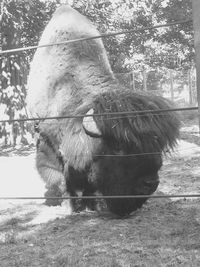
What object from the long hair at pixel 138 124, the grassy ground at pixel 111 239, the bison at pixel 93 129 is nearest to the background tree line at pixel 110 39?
the bison at pixel 93 129

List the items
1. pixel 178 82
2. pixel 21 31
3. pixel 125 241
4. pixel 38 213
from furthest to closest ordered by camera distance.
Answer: pixel 21 31
pixel 178 82
pixel 38 213
pixel 125 241

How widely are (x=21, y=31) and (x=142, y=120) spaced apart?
7712 millimetres

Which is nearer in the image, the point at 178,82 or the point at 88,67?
the point at 88,67

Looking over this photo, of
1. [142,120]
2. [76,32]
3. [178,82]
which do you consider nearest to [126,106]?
[142,120]

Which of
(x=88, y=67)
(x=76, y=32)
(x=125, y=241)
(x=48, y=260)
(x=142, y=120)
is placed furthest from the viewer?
(x=76, y=32)

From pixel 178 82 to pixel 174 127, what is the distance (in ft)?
8.58

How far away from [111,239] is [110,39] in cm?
619

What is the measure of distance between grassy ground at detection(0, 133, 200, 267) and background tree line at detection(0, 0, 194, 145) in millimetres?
3136

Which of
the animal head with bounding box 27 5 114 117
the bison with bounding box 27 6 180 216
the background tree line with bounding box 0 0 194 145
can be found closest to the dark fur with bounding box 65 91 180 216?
the bison with bounding box 27 6 180 216

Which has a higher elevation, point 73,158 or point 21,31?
point 21,31

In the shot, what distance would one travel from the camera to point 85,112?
402 cm

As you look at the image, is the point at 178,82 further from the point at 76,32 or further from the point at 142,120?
the point at 142,120

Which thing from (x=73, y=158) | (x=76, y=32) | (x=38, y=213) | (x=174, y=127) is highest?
(x=76, y=32)

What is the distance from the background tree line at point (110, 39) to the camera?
7.67m
